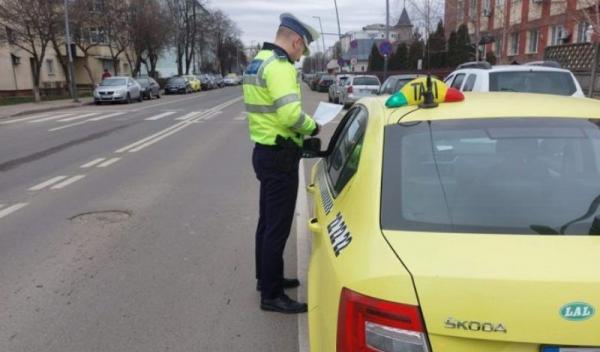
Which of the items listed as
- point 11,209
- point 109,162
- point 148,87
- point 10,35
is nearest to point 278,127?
point 11,209

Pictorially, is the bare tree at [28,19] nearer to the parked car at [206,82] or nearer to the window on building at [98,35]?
the window on building at [98,35]

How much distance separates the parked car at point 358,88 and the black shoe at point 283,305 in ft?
65.1

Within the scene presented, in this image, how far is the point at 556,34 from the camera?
32000mm

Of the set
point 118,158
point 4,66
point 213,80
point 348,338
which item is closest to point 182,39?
point 213,80

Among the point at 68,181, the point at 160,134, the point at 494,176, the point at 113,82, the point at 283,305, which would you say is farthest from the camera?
the point at 113,82

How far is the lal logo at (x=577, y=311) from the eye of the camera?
1.61m

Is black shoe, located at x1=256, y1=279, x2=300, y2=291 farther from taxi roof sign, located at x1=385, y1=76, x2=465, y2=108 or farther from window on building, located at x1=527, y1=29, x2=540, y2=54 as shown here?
window on building, located at x1=527, y1=29, x2=540, y2=54

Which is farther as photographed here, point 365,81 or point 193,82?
point 193,82

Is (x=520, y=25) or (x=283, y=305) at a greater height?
(x=520, y=25)

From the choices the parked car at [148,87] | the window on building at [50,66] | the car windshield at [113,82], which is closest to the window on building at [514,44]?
the parked car at [148,87]

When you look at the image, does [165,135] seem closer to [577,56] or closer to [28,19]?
[28,19]

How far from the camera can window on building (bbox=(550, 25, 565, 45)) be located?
31.0 metres

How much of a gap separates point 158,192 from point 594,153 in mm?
6169

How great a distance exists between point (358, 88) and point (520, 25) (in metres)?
18.2
